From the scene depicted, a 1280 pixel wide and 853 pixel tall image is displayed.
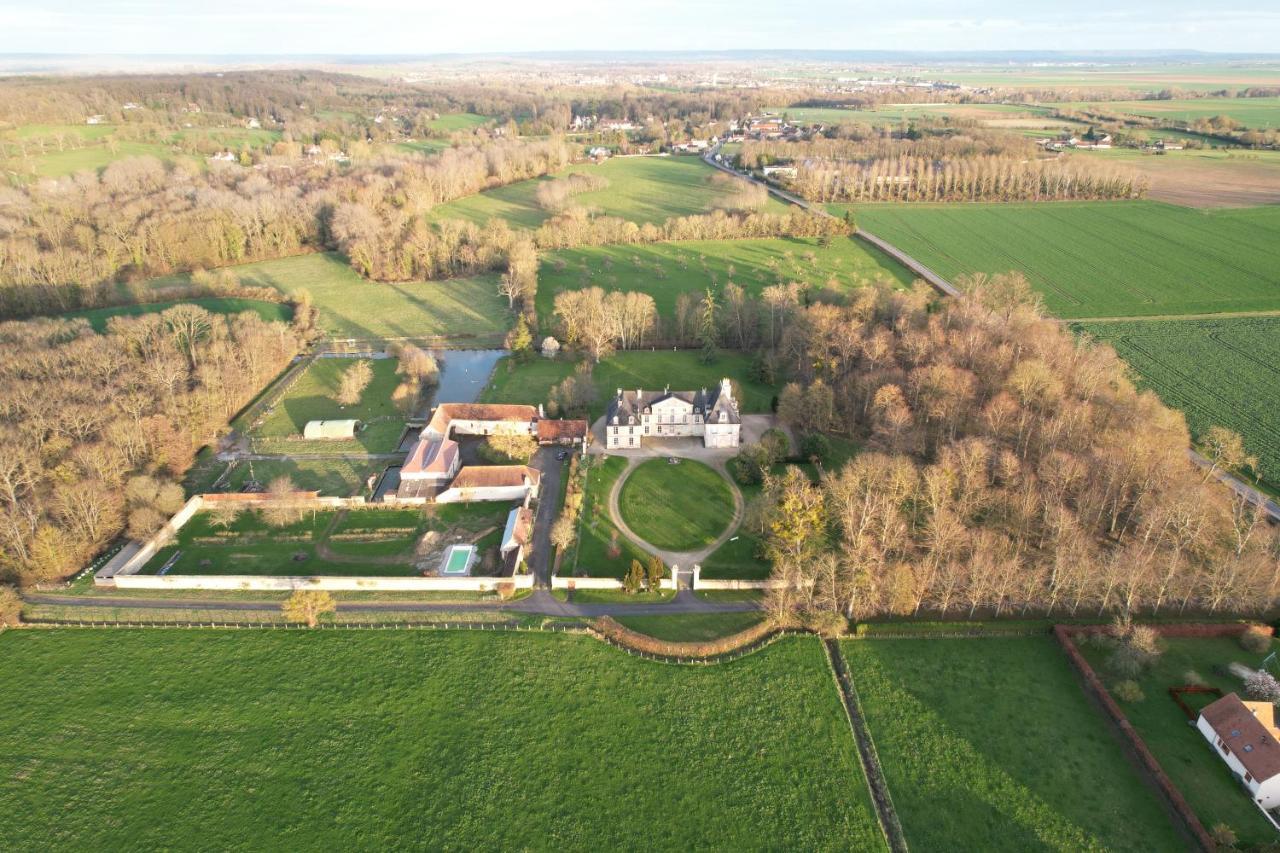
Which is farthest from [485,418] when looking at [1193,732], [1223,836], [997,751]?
[1223,836]

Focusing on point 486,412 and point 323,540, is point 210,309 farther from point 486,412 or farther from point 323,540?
point 323,540

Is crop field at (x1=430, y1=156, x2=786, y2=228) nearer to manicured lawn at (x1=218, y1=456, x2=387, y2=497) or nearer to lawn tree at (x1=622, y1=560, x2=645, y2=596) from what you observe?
manicured lawn at (x1=218, y1=456, x2=387, y2=497)

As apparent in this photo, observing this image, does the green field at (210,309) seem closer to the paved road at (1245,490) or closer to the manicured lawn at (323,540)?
the manicured lawn at (323,540)

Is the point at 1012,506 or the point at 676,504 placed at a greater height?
the point at 1012,506

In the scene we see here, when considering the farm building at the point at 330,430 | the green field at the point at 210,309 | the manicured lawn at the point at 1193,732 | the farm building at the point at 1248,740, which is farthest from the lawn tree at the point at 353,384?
the farm building at the point at 1248,740

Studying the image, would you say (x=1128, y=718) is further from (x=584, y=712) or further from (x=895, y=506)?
(x=584, y=712)

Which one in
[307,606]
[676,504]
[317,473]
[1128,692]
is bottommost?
[307,606]
